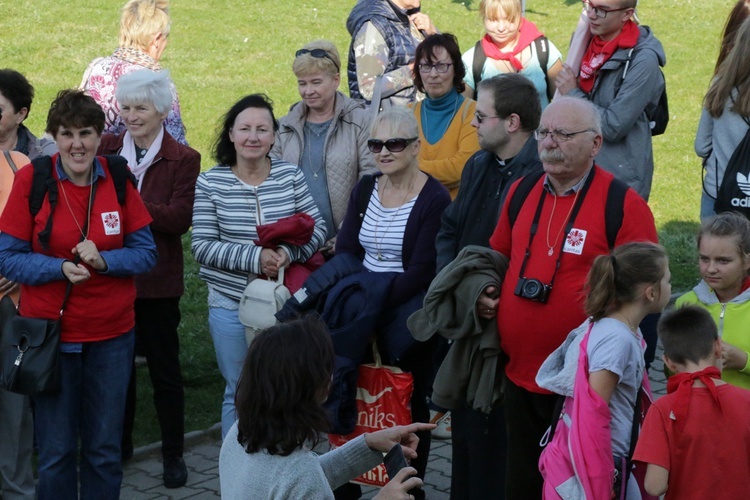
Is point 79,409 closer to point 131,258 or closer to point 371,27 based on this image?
point 131,258

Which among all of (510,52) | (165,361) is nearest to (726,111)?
(510,52)

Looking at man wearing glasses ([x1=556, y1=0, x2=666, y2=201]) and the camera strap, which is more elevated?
man wearing glasses ([x1=556, y1=0, x2=666, y2=201])

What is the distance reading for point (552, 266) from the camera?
15.0 feet

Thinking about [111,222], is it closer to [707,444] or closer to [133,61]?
[133,61]

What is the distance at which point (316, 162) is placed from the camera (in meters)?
6.55

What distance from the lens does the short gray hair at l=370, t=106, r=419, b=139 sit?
5738 mm

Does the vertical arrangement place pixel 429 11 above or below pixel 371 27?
above

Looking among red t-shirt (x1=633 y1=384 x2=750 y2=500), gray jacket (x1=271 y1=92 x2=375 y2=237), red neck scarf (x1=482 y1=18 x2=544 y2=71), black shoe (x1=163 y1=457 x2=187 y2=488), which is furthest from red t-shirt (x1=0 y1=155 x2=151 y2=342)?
red neck scarf (x1=482 y1=18 x2=544 y2=71)

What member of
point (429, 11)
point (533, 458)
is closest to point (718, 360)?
point (533, 458)

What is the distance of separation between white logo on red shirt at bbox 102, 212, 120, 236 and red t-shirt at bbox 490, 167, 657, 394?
195 cm

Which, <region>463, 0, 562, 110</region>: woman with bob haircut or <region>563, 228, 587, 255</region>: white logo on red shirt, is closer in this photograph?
<region>563, 228, 587, 255</region>: white logo on red shirt

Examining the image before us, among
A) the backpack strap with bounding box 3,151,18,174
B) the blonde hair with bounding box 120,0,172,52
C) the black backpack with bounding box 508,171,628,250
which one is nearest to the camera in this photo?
the black backpack with bounding box 508,171,628,250

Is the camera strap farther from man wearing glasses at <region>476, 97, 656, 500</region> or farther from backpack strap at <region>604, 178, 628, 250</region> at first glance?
backpack strap at <region>604, 178, 628, 250</region>

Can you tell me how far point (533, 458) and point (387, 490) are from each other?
1.77 metres
